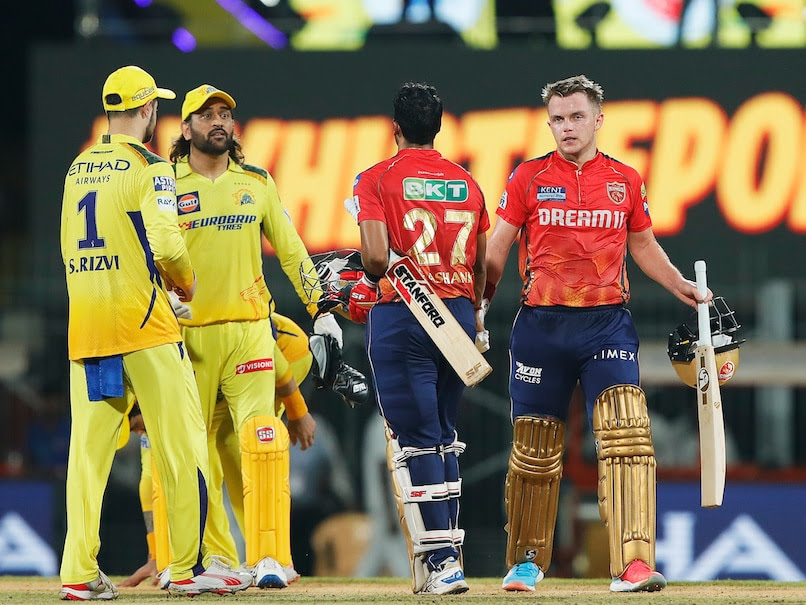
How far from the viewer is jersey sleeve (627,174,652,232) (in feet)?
24.2

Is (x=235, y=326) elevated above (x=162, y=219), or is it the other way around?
(x=162, y=219)

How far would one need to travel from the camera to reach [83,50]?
47.9 ft

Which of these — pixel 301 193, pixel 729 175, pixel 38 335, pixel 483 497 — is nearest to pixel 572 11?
pixel 729 175

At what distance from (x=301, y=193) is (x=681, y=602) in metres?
8.57

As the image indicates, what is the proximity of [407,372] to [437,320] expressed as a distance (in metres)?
0.28

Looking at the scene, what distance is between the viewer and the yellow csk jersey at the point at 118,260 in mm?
6992

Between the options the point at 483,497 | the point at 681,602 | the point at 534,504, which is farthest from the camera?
the point at 483,497

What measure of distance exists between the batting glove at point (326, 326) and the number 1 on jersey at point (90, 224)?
1.36m

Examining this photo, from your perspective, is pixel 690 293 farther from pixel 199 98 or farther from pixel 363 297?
pixel 199 98

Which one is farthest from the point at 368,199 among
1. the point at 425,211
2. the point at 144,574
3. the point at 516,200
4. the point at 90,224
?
the point at 144,574

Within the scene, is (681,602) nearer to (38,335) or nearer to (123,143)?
(123,143)

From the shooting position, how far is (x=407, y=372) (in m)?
7.06

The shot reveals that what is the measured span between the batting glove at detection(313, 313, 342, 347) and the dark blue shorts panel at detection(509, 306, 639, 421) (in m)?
0.99

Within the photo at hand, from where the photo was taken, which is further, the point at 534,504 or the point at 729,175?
the point at 729,175
